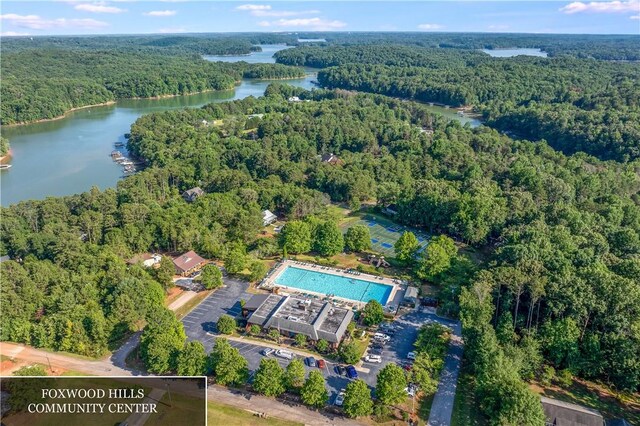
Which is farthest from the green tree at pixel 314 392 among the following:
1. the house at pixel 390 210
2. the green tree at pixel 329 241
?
the house at pixel 390 210

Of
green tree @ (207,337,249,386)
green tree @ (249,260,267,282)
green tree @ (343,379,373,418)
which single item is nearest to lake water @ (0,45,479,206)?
green tree @ (249,260,267,282)

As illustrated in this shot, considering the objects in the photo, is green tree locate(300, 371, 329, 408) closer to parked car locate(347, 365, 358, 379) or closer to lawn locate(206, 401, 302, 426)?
lawn locate(206, 401, 302, 426)

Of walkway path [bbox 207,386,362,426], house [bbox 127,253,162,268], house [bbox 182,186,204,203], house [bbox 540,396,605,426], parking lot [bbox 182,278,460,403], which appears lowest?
walkway path [bbox 207,386,362,426]

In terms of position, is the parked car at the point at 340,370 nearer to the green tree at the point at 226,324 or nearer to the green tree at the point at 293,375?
the green tree at the point at 293,375

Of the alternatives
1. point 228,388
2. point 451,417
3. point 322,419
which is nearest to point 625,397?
point 451,417

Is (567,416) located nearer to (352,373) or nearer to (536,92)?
(352,373)

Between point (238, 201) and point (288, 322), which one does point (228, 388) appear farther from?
point (238, 201)

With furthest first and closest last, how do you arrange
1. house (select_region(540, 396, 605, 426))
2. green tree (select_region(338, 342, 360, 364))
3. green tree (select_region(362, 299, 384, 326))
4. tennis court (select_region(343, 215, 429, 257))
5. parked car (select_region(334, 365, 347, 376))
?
tennis court (select_region(343, 215, 429, 257))
green tree (select_region(362, 299, 384, 326))
green tree (select_region(338, 342, 360, 364))
parked car (select_region(334, 365, 347, 376))
house (select_region(540, 396, 605, 426))
